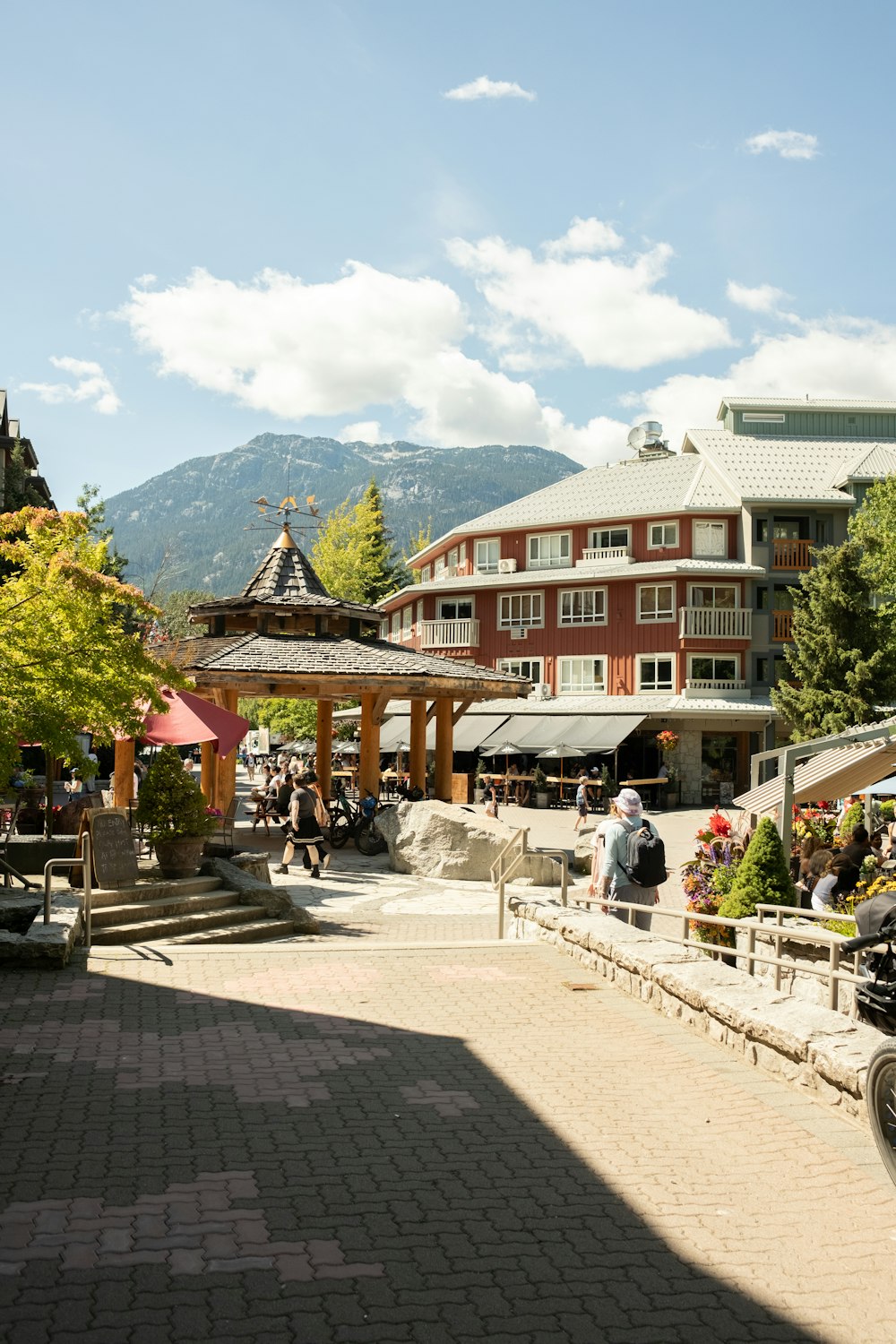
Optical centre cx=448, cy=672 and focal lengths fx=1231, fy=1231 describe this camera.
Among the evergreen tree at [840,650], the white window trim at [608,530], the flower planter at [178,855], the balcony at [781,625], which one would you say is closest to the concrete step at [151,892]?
the flower planter at [178,855]

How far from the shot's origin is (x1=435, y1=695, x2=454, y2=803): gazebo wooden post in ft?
82.9

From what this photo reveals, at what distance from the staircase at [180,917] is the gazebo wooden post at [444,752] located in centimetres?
1102

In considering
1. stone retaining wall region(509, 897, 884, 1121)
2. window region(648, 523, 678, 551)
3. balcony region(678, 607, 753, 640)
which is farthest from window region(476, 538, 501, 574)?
stone retaining wall region(509, 897, 884, 1121)

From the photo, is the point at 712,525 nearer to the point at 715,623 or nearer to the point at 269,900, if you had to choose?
the point at 715,623

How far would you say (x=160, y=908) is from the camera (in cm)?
1309

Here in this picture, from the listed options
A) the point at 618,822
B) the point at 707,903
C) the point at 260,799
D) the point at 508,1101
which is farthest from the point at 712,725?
the point at 508,1101

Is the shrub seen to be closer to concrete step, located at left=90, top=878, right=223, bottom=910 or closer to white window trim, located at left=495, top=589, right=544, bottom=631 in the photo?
concrete step, located at left=90, top=878, right=223, bottom=910

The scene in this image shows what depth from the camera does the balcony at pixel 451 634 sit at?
165ft

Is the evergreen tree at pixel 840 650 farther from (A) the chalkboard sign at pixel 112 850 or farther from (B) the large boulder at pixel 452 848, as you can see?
(A) the chalkboard sign at pixel 112 850

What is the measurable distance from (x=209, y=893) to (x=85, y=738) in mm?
33596

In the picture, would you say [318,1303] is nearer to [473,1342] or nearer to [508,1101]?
[473,1342]

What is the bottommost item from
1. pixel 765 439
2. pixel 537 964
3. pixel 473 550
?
pixel 537 964

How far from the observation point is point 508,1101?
6.56 metres

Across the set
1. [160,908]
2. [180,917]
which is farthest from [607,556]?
[160,908]
